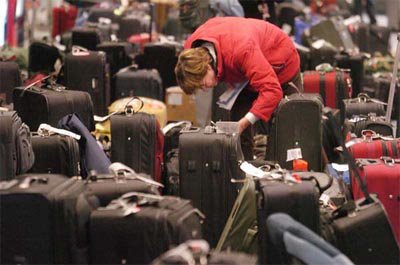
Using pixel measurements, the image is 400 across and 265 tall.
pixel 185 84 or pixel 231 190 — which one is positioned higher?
pixel 185 84

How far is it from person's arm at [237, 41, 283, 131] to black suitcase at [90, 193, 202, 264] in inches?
87.9

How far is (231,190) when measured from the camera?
19.4ft

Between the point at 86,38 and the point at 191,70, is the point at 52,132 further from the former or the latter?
the point at 86,38

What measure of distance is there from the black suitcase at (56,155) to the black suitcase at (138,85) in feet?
10.4

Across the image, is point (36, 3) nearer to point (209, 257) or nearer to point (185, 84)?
point (185, 84)

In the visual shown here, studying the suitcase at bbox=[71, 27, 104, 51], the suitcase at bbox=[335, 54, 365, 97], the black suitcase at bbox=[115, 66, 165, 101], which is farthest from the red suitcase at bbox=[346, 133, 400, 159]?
the suitcase at bbox=[71, 27, 104, 51]

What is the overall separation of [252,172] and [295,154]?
5.31ft

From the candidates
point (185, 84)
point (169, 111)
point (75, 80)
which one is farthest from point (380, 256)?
point (169, 111)

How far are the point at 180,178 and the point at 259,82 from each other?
103cm

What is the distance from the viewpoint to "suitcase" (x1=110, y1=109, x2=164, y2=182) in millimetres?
6473

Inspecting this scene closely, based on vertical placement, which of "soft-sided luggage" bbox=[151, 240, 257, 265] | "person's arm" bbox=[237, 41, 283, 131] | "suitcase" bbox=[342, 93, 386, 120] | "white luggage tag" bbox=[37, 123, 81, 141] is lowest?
"suitcase" bbox=[342, 93, 386, 120]

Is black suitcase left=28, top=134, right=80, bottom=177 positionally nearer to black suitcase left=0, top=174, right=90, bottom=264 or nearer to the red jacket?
the red jacket

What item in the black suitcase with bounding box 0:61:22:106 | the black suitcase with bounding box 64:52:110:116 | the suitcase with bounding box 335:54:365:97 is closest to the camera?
the black suitcase with bounding box 0:61:22:106

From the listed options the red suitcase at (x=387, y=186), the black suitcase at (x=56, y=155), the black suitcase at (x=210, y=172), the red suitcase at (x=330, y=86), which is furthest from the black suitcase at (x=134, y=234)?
the red suitcase at (x=330, y=86)
